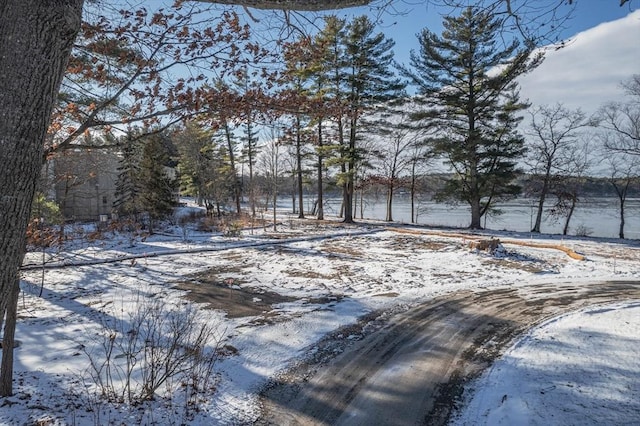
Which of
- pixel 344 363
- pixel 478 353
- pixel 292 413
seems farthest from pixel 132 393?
pixel 478 353

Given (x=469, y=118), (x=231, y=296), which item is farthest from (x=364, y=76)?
(x=231, y=296)

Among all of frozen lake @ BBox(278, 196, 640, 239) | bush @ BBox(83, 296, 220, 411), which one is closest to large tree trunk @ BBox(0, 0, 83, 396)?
bush @ BBox(83, 296, 220, 411)

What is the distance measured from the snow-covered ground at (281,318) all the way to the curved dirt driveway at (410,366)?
263mm

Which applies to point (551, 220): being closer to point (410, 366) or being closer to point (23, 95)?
point (410, 366)

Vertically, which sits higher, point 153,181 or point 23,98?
point 153,181

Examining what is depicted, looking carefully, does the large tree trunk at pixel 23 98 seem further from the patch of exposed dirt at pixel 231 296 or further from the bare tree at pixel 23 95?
the patch of exposed dirt at pixel 231 296

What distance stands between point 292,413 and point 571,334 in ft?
13.9

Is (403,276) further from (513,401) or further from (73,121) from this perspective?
(73,121)

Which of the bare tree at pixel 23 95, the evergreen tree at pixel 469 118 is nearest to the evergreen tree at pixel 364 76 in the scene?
the evergreen tree at pixel 469 118

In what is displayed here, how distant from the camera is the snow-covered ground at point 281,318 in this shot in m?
3.50

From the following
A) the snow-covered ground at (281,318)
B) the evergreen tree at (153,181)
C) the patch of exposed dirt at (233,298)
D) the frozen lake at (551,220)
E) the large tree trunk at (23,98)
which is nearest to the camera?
the large tree trunk at (23,98)

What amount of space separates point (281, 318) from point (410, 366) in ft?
7.83

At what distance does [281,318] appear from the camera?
6.00m

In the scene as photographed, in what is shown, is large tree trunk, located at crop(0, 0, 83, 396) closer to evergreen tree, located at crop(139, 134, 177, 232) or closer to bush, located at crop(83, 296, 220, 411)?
bush, located at crop(83, 296, 220, 411)
